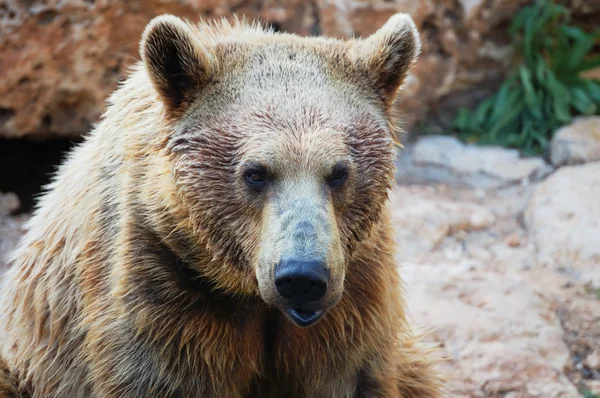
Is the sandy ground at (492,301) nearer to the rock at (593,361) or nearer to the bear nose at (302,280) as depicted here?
the rock at (593,361)

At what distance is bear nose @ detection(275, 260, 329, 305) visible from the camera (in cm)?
287

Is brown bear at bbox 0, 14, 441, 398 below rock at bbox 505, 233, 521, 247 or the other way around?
the other way around

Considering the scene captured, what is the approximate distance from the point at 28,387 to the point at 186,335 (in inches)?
47.3

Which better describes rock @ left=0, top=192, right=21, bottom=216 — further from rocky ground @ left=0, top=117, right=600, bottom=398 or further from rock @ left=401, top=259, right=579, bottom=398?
rock @ left=401, top=259, right=579, bottom=398

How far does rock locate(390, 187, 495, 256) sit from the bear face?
2.84 metres

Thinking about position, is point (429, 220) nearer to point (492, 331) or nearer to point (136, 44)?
point (492, 331)

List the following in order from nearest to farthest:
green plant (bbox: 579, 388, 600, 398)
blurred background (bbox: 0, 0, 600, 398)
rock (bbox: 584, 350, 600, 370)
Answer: green plant (bbox: 579, 388, 600, 398)
rock (bbox: 584, 350, 600, 370)
blurred background (bbox: 0, 0, 600, 398)

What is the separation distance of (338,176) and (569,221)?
12.3ft

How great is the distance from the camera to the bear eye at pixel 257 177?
3.17 m

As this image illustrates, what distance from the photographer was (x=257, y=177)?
3.20 meters

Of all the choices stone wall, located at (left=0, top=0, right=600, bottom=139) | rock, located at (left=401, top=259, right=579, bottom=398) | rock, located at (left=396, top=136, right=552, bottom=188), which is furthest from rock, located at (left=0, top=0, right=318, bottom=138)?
rock, located at (left=401, top=259, right=579, bottom=398)

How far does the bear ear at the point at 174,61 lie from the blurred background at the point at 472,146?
8.43ft

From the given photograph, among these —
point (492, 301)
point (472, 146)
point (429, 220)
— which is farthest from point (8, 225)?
point (472, 146)

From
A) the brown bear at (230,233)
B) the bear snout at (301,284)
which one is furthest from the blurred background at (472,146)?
the bear snout at (301,284)
